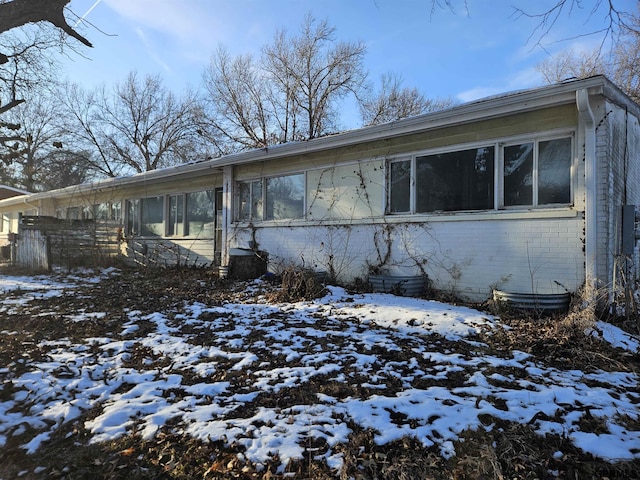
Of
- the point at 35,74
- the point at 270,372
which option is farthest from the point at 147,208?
the point at 270,372

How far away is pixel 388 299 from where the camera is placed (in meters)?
6.38

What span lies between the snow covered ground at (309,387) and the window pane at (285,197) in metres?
4.13

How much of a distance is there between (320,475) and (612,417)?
1.99m

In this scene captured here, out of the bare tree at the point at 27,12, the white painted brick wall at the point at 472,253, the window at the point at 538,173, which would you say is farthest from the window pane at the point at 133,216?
the window at the point at 538,173

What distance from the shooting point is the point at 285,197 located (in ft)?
30.4

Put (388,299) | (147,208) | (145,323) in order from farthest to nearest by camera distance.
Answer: (147,208) → (388,299) → (145,323)

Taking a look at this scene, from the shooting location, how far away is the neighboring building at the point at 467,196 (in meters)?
5.14

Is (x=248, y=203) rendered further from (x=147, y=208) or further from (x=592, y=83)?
(x=592, y=83)

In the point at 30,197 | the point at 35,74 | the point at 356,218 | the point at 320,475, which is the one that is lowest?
the point at 320,475

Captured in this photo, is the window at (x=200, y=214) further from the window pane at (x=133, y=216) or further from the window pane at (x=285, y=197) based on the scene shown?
the window pane at (x=133, y=216)

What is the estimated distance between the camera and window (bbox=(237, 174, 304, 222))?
8.96 meters

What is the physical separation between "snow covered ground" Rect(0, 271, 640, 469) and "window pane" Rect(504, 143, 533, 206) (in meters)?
1.92

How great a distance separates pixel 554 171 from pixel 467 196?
4.12 ft

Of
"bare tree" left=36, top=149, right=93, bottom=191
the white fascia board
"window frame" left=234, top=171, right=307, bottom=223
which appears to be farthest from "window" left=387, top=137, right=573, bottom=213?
"bare tree" left=36, top=149, right=93, bottom=191
